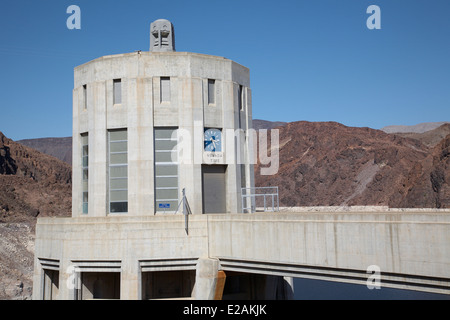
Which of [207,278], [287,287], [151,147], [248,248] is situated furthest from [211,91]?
[287,287]

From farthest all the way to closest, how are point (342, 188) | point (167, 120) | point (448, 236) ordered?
point (342, 188) → point (167, 120) → point (448, 236)

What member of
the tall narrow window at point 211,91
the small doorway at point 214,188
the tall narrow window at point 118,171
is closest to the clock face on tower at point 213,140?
the small doorway at point 214,188

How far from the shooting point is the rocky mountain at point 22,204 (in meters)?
79.8

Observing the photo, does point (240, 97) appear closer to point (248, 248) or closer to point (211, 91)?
point (211, 91)

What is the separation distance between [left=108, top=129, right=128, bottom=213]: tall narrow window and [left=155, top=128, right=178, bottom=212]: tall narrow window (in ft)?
4.53

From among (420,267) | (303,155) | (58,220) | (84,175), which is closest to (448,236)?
(420,267)

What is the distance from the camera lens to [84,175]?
23266 mm

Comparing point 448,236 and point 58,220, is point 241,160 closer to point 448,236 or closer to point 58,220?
point 58,220

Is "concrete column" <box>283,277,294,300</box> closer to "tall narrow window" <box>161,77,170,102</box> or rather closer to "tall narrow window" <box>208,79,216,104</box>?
"tall narrow window" <box>208,79,216,104</box>

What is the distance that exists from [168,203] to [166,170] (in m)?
1.43

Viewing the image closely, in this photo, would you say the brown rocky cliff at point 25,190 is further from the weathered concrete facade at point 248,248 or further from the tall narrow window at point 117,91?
the weathered concrete facade at point 248,248

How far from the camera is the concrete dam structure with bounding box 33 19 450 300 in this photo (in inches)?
697

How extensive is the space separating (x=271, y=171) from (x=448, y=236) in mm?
180841

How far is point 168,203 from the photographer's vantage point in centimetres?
2170
